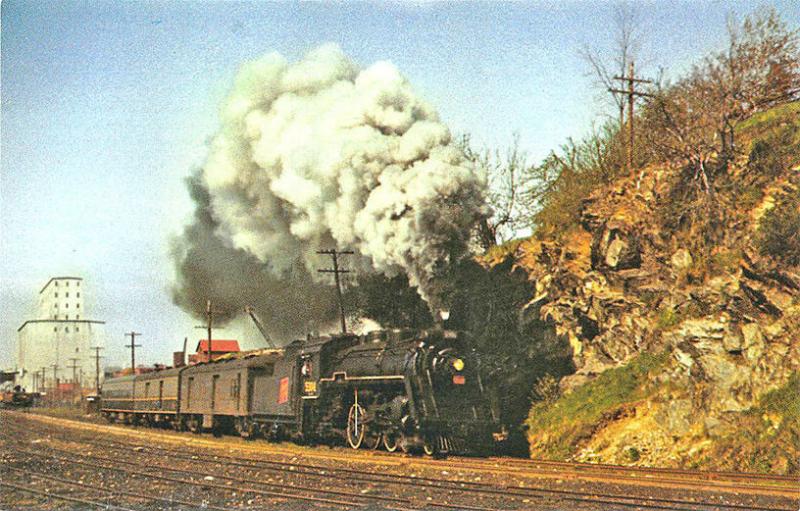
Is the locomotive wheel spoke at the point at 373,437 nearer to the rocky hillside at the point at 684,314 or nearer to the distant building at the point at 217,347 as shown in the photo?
the rocky hillside at the point at 684,314

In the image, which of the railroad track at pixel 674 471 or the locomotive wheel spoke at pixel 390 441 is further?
the locomotive wheel spoke at pixel 390 441

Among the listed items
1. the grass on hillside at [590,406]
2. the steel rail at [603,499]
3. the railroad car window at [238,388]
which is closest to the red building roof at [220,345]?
the railroad car window at [238,388]

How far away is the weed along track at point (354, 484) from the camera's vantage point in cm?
1336

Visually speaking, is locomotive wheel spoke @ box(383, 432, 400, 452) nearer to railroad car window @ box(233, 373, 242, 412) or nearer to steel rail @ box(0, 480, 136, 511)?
railroad car window @ box(233, 373, 242, 412)

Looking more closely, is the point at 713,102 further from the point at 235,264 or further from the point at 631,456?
the point at 235,264

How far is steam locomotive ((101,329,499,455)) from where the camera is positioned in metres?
19.9

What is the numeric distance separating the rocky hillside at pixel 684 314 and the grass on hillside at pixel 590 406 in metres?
0.04

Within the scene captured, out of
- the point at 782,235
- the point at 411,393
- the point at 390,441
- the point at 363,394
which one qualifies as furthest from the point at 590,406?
the point at 782,235

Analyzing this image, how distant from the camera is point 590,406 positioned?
854 inches

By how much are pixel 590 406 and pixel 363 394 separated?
19.7 feet

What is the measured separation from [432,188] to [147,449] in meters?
12.0

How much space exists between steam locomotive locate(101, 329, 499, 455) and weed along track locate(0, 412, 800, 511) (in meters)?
0.74

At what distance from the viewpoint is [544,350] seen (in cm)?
2491

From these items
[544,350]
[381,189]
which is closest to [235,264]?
[381,189]
